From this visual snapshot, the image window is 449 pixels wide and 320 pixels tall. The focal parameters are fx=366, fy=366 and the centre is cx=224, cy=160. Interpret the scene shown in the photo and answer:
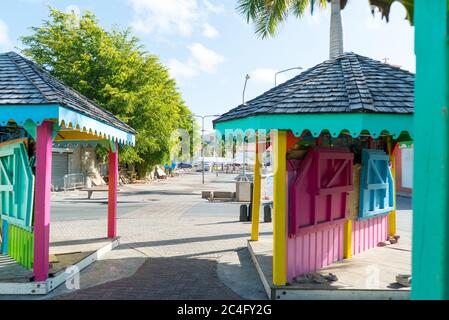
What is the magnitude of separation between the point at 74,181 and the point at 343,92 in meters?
24.3

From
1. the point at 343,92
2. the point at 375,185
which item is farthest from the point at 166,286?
the point at 375,185

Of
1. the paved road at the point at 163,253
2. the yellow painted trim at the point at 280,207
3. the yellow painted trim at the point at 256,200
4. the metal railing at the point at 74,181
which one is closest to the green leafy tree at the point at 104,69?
the metal railing at the point at 74,181

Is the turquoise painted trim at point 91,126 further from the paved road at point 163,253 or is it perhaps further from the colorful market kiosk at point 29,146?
the paved road at point 163,253

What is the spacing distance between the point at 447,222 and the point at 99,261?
23.0ft

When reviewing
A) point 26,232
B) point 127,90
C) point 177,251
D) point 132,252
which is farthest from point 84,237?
point 127,90

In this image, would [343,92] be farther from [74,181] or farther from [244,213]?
[74,181]

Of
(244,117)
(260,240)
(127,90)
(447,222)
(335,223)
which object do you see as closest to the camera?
→ (447,222)

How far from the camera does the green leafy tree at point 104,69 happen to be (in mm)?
25078

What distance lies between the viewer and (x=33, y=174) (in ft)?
20.0

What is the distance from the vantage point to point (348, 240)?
23.2 ft

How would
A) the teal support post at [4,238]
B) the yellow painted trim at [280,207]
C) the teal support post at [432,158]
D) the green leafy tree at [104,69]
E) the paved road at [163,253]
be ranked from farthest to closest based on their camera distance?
the green leafy tree at [104,69]
the teal support post at [4,238]
the paved road at [163,253]
the yellow painted trim at [280,207]
the teal support post at [432,158]

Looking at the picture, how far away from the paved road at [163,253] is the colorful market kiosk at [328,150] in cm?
117

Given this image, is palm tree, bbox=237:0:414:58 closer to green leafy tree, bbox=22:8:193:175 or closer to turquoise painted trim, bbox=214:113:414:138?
turquoise painted trim, bbox=214:113:414:138

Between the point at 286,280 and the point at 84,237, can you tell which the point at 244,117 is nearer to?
the point at 286,280
